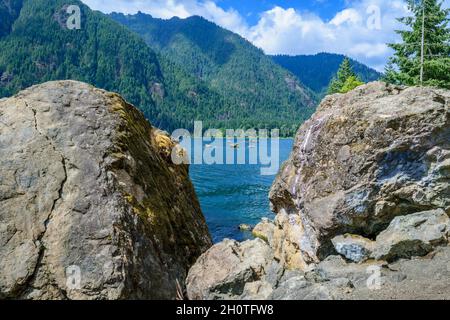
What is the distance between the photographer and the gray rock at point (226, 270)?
8961 millimetres

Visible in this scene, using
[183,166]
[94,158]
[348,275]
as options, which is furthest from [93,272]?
[183,166]

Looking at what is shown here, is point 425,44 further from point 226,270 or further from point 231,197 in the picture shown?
point 226,270

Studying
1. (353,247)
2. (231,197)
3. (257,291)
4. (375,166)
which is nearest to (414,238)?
(353,247)

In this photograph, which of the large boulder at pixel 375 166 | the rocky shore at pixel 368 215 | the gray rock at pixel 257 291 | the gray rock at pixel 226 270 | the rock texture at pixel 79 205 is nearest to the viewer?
the rock texture at pixel 79 205

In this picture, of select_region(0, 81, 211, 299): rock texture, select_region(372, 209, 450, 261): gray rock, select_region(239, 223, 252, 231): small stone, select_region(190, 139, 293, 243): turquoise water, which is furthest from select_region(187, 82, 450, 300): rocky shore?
select_region(239, 223, 252, 231): small stone

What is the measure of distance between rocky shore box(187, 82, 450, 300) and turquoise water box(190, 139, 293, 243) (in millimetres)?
26219

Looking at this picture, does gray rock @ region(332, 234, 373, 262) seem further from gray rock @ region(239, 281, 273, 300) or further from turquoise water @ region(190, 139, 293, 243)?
turquoise water @ region(190, 139, 293, 243)

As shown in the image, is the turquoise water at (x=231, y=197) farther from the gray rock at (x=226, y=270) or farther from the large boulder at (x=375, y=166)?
the large boulder at (x=375, y=166)

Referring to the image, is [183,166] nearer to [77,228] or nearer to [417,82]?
[77,228]

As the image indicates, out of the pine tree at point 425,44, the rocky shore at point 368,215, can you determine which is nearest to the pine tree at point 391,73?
the pine tree at point 425,44

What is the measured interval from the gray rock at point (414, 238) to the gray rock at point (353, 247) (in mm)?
185

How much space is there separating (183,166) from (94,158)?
4.69 meters

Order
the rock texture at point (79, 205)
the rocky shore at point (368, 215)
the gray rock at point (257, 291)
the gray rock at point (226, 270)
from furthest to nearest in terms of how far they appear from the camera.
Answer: the gray rock at point (226, 270)
the gray rock at point (257, 291)
the rocky shore at point (368, 215)
the rock texture at point (79, 205)

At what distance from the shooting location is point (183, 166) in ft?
43.4
